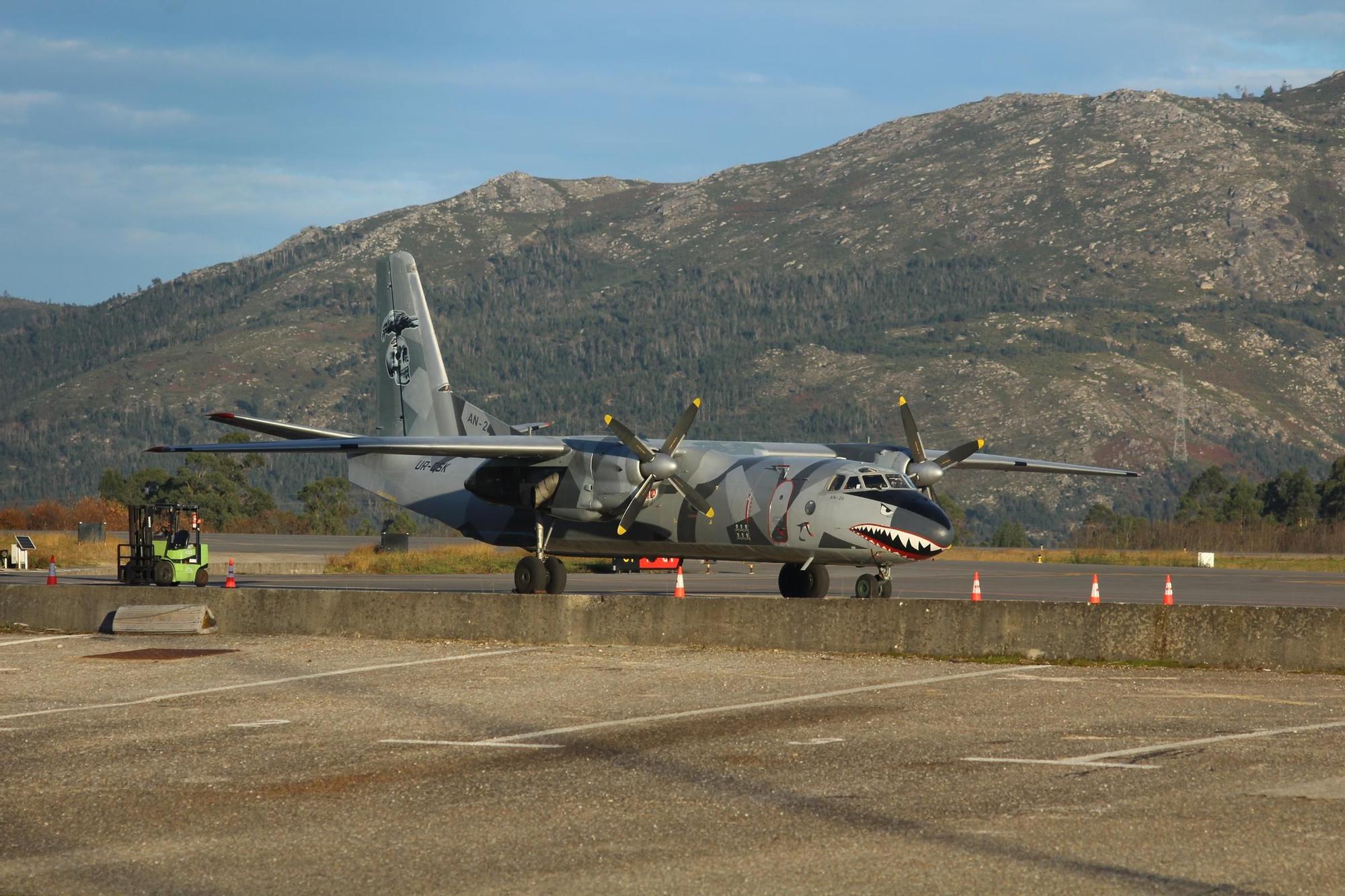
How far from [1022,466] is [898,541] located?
10525 millimetres

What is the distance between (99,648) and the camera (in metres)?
19.8

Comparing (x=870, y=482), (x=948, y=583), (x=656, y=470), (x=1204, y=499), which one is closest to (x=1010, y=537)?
(x=1204, y=499)

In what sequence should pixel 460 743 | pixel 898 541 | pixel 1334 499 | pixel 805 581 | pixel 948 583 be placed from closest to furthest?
1. pixel 460 743
2. pixel 898 541
3. pixel 805 581
4. pixel 948 583
5. pixel 1334 499

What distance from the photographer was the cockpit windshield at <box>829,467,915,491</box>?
1078 inches

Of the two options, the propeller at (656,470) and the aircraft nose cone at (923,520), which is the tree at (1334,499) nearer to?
the propeller at (656,470)

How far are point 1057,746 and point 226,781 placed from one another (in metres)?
6.26

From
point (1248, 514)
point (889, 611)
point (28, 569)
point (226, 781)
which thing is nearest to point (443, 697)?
point (226, 781)

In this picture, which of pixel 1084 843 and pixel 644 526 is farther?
pixel 644 526

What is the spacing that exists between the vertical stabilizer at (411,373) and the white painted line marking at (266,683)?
1749 centimetres

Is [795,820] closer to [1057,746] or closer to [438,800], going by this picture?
[438,800]

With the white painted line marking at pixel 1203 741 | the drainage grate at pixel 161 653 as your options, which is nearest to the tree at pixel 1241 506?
the drainage grate at pixel 161 653

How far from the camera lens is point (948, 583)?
4359cm

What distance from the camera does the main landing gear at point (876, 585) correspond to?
27.3 meters

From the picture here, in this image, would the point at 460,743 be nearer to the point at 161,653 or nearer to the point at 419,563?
the point at 161,653
